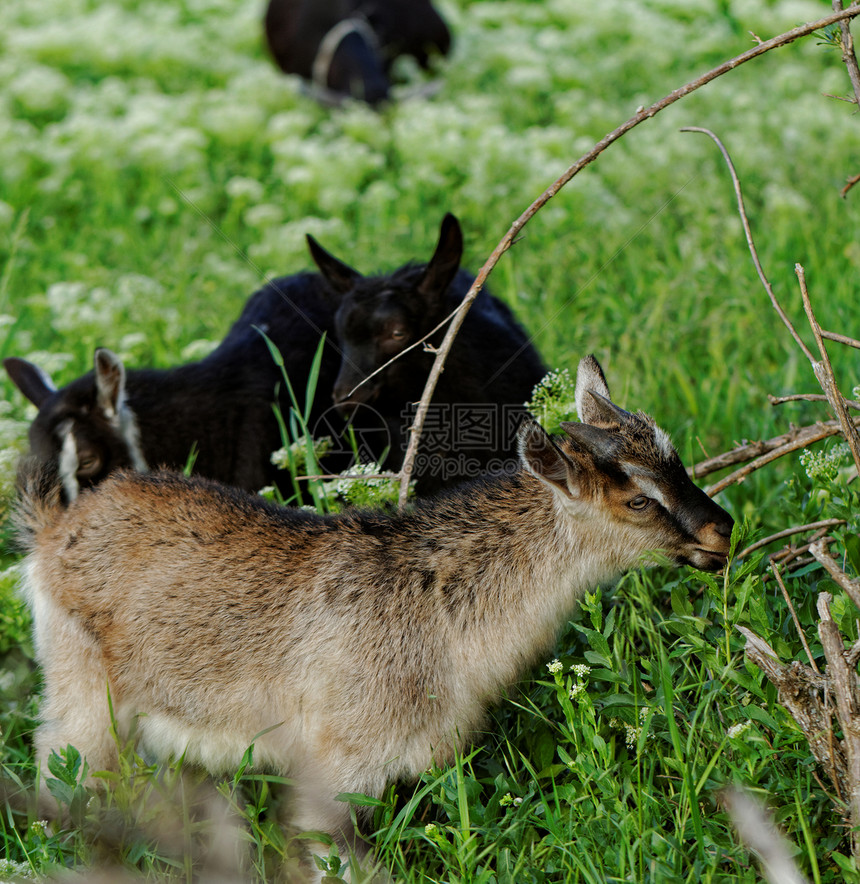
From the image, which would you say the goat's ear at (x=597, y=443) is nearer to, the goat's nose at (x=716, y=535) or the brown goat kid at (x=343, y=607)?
the brown goat kid at (x=343, y=607)

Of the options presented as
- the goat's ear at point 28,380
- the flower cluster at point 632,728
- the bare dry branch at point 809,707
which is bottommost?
the flower cluster at point 632,728

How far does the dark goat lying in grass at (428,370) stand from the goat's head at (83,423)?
3.37 feet

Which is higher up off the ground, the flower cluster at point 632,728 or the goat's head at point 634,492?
the goat's head at point 634,492

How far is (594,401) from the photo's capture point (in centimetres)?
341

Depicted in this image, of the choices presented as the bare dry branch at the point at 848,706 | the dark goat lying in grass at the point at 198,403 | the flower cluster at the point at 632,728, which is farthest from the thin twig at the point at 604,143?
the dark goat lying in grass at the point at 198,403

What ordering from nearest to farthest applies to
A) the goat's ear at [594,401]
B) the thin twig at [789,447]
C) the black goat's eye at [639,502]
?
1. the black goat's eye at [639,502]
2. the goat's ear at [594,401]
3. the thin twig at [789,447]

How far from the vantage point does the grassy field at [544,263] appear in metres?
3.04

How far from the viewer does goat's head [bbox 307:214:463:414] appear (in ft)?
15.5

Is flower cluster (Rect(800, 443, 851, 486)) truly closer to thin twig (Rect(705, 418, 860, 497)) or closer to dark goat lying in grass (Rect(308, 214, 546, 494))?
thin twig (Rect(705, 418, 860, 497))

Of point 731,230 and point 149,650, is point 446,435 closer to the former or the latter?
point 149,650

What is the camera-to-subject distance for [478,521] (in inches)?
135

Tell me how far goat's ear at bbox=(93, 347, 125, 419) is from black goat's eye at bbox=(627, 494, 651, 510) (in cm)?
253

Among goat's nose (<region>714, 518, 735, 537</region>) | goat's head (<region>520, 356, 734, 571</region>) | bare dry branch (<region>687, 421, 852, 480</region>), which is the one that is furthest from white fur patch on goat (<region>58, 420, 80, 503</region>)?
goat's nose (<region>714, 518, 735, 537</region>)

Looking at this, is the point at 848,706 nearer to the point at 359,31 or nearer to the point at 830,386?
the point at 830,386
